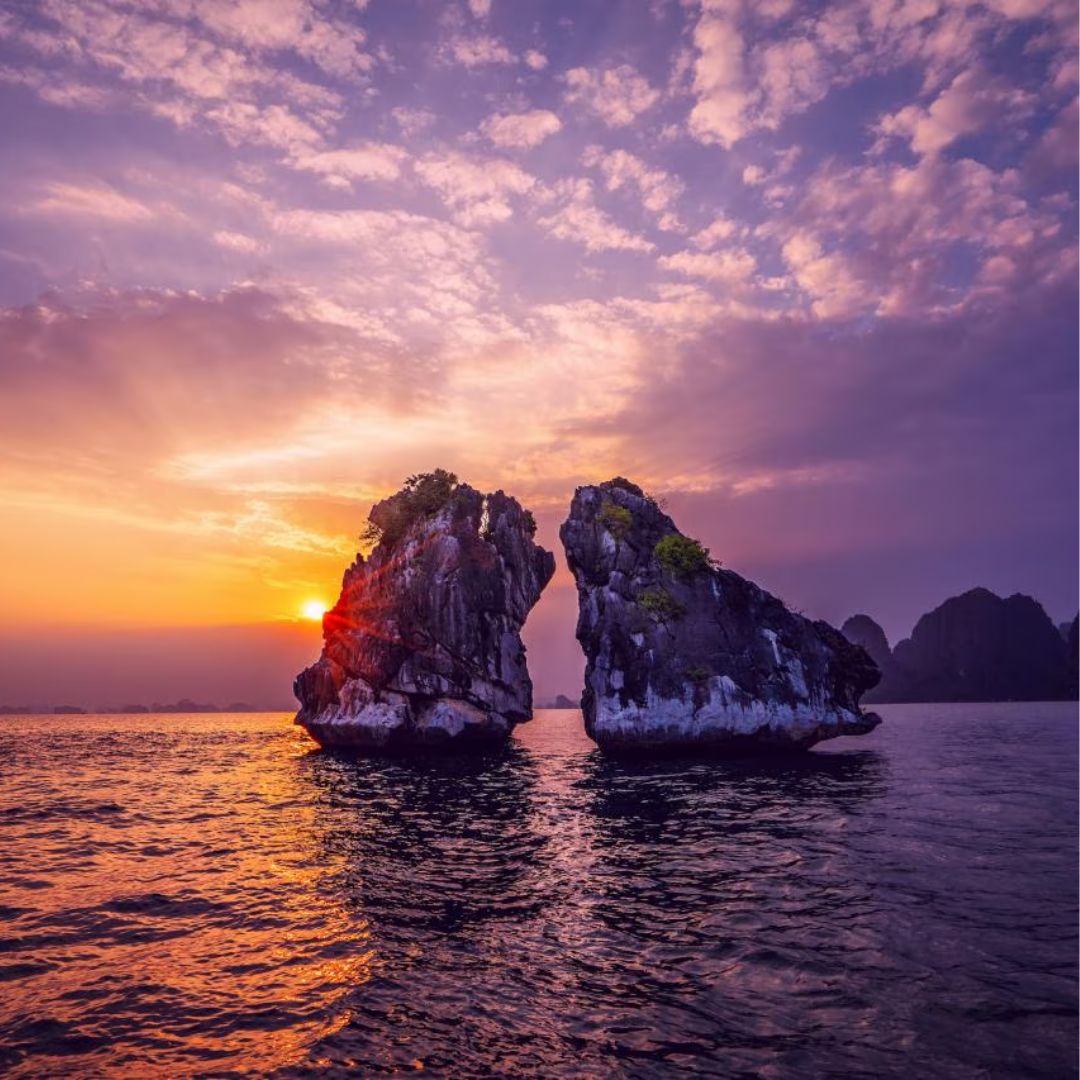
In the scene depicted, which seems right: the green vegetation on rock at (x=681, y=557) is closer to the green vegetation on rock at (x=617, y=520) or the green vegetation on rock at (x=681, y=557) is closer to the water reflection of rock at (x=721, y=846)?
the green vegetation on rock at (x=617, y=520)

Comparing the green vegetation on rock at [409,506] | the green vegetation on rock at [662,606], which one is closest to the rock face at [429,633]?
the green vegetation on rock at [409,506]

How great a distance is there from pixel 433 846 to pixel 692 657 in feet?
96.7

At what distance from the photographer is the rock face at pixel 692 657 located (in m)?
45.2

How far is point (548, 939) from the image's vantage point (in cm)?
1251

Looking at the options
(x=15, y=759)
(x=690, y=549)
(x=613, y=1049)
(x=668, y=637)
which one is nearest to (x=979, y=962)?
(x=613, y=1049)

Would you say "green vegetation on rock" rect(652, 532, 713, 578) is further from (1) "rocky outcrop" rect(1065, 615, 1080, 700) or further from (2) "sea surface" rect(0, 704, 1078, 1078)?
(1) "rocky outcrop" rect(1065, 615, 1080, 700)

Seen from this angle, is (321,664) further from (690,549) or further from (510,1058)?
(510,1058)

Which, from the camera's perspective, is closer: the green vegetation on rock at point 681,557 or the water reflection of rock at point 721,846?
the water reflection of rock at point 721,846

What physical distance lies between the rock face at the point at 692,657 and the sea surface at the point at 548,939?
57.2ft

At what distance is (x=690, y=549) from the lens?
51469mm

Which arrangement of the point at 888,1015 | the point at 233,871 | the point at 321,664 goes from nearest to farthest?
the point at 888,1015, the point at 233,871, the point at 321,664

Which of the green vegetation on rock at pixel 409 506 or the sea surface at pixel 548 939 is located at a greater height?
the green vegetation on rock at pixel 409 506

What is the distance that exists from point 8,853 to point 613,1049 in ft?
68.9

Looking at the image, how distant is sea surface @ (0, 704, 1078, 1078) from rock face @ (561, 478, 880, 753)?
17443 millimetres
